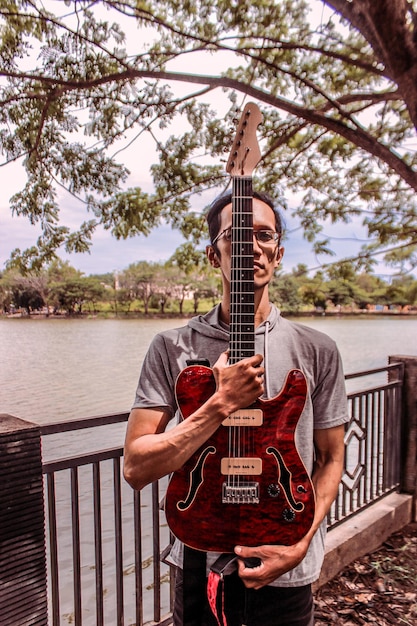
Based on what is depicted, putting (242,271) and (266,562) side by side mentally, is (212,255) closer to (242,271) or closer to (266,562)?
(242,271)

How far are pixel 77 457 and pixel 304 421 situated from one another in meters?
1.00

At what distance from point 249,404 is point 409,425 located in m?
3.27

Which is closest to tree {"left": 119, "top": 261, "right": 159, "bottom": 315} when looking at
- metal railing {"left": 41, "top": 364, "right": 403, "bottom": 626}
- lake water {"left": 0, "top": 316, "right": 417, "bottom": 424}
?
lake water {"left": 0, "top": 316, "right": 417, "bottom": 424}

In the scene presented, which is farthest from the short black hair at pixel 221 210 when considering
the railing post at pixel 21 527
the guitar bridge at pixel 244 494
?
the railing post at pixel 21 527

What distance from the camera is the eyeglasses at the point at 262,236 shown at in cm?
142

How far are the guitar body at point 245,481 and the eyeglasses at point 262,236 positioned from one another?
42 centimetres

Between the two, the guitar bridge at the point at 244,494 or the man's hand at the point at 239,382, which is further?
the guitar bridge at the point at 244,494

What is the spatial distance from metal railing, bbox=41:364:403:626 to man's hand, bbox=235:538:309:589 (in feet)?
2.81

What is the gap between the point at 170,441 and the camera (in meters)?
1.18

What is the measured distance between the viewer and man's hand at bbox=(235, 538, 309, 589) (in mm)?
1225

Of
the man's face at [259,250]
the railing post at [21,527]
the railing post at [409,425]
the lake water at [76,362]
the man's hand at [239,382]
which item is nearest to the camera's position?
the man's hand at [239,382]

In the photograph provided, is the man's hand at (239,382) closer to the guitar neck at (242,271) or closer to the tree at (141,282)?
the guitar neck at (242,271)

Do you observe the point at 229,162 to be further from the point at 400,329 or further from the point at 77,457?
the point at 400,329

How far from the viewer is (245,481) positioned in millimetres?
1276
